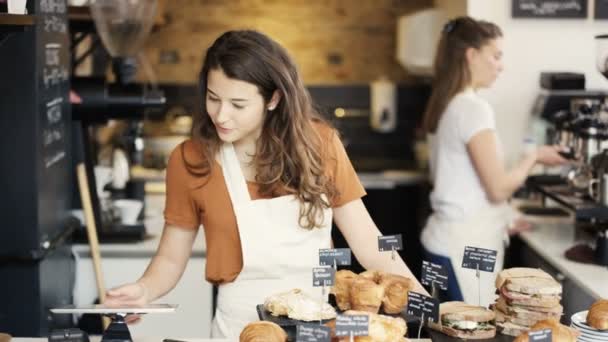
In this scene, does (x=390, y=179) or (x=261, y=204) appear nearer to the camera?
(x=261, y=204)

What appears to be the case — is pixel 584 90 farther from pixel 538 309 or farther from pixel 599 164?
pixel 538 309

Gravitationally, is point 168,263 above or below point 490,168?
below

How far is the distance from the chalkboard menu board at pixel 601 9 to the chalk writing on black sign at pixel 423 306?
10.5 ft

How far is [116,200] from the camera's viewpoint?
445cm

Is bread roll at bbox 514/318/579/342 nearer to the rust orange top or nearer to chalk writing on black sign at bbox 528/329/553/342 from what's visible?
chalk writing on black sign at bbox 528/329/553/342

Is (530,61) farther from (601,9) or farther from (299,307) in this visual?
(299,307)

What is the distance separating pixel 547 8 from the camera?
199 inches

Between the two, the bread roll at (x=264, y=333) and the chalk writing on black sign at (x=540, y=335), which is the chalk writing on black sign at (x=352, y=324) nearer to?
the bread roll at (x=264, y=333)

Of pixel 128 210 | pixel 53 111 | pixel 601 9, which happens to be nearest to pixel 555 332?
pixel 53 111

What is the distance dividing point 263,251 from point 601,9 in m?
2.97

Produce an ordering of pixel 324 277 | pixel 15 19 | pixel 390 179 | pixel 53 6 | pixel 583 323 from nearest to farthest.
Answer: pixel 324 277, pixel 583 323, pixel 15 19, pixel 53 6, pixel 390 179

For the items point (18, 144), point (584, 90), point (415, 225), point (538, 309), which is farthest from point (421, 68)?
point (538, 309)

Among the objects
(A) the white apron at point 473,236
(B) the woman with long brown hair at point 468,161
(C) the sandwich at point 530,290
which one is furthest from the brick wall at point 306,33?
(C) the sandwich at point 530,290

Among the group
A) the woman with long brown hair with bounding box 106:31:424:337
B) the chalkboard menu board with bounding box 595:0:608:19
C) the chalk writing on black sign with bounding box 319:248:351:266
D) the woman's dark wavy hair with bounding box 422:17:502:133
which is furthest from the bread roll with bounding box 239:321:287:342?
the chalkboard menu board with bounding box 595:0:608:19
